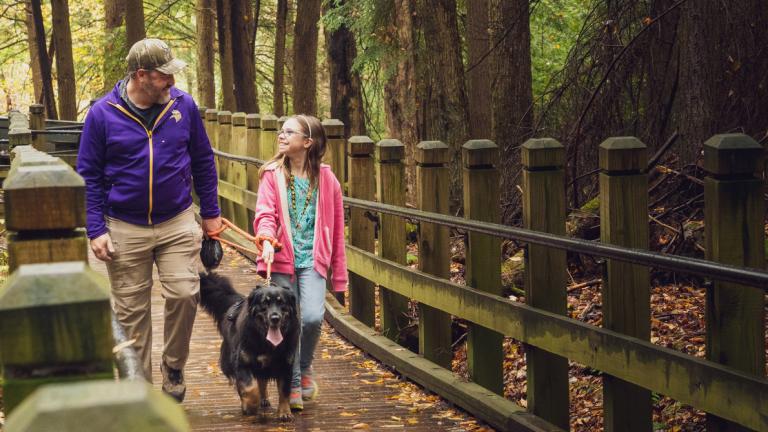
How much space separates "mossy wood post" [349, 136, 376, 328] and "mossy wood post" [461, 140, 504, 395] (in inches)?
103

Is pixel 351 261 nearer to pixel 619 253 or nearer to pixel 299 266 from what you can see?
pixel 299 266

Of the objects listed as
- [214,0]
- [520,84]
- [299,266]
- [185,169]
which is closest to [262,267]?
[299,266]

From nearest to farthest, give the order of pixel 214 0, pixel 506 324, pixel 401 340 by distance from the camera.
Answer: pixel 506 324 < pixel 401 340 < pixel 214 0

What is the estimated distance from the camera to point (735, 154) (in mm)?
4473

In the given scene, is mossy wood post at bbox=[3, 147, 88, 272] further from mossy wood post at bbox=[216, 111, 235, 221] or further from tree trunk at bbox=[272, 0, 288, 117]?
tree trunk at bbox=[272, 0, 288, 117]

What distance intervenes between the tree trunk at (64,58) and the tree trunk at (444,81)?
13.7 metres

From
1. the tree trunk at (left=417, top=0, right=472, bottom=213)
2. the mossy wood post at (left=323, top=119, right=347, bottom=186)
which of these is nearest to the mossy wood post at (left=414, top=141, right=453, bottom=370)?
the mossy wood post at (left=323, top=119, right=347, bottom=186)

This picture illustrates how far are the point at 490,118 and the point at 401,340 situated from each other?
6163mm

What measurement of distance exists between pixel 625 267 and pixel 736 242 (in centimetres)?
81

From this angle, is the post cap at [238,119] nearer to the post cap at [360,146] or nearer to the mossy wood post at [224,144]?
the mossy wood post at [224,144]

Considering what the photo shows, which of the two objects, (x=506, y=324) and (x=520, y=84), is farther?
(x=520, y=84)

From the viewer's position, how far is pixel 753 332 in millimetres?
4508

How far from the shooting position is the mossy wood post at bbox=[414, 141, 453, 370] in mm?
7695

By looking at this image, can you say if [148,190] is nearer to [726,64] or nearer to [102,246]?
[102,246]
